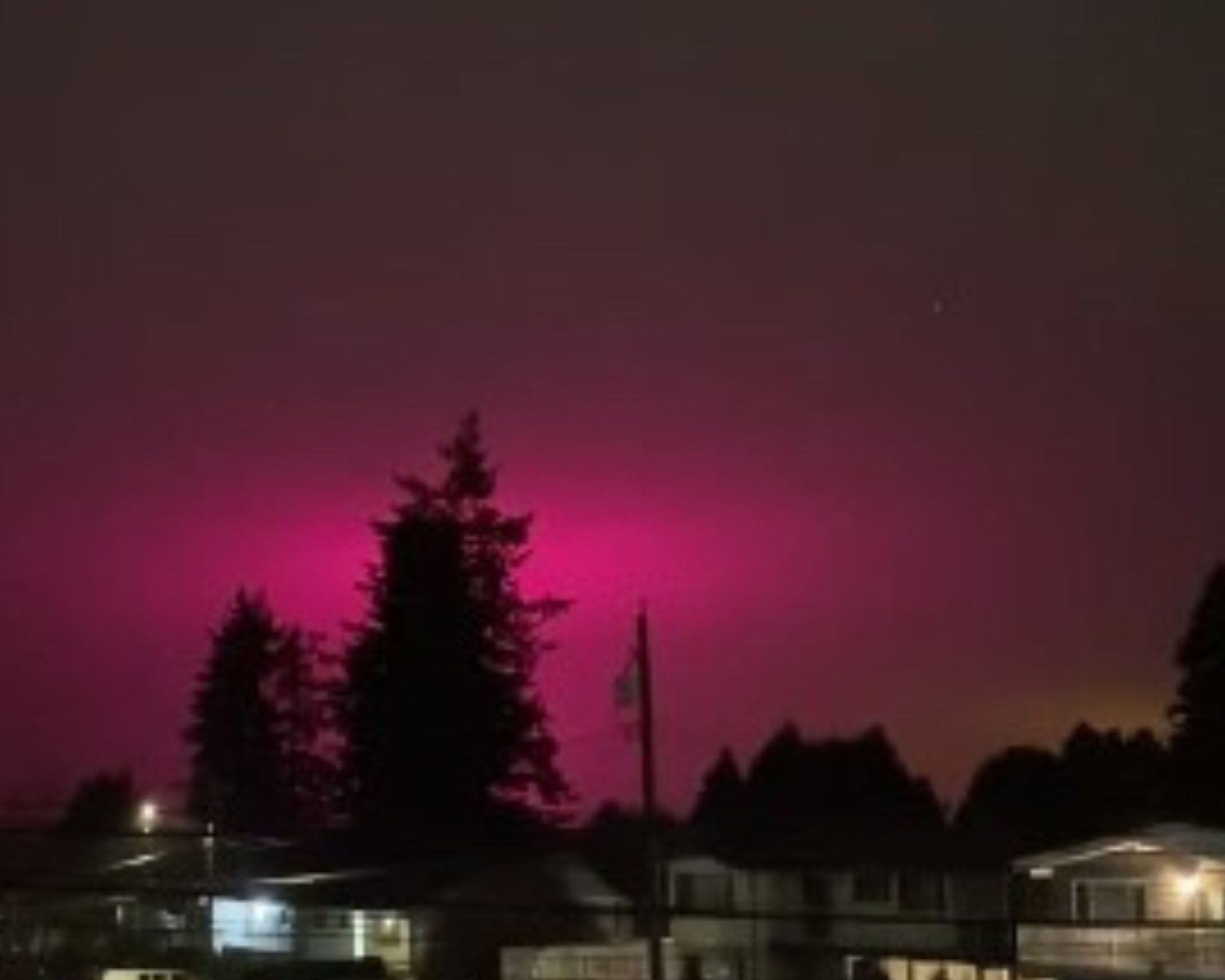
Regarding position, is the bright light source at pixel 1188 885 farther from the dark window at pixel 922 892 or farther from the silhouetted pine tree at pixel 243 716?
the silhouetted pine tree at pixel 243 716

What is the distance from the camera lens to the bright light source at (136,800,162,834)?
36125 mm

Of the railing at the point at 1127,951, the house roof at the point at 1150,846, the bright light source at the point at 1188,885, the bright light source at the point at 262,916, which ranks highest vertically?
the house roof at the point at 1150,846

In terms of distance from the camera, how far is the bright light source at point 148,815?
36.1 meters

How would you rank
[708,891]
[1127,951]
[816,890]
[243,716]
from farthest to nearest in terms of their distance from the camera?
[243,716]
[708,891]
[816,890]
[1127,951]

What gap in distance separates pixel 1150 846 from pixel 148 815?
15.5 metres

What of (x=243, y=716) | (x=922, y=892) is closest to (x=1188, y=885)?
(x=922, y=892)

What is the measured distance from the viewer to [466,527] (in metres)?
59.9

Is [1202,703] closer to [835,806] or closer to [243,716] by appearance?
[835,806]

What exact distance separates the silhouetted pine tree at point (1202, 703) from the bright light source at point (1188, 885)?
1219cm

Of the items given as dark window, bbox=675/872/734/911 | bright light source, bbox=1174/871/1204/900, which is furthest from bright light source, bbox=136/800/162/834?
bright light source, bbox=1174/871/1204/900

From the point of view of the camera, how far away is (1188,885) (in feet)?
129

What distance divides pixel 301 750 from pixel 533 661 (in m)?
9.38

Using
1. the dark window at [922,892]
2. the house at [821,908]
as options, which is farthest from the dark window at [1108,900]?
the dark window at [922,892]

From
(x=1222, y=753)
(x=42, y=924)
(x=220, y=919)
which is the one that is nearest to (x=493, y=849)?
(x=220, y=919)
